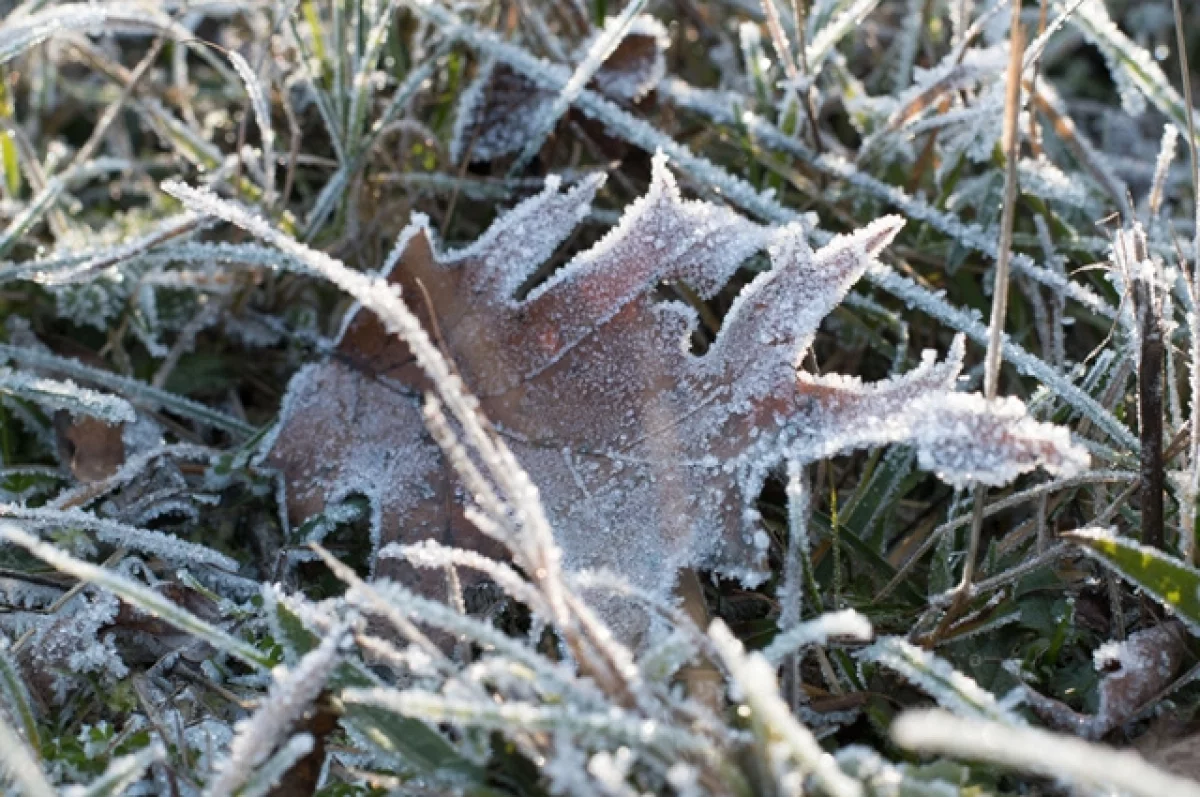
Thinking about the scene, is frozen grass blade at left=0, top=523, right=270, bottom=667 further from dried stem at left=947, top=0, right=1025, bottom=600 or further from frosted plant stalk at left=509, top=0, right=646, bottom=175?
frosted plant stalk at left=509, top=0, right=646, bottom=175

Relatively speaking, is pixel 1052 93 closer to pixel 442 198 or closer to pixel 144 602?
pixel 442 198

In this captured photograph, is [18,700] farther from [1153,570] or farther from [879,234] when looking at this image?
[1153,570]

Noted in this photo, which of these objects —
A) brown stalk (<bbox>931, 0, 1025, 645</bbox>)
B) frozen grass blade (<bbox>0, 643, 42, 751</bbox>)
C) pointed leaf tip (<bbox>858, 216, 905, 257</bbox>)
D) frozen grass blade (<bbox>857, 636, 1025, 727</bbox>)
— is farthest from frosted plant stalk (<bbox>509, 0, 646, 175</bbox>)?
frozen grass blade (<bbox>0, 643, 42, 751</bbox>)

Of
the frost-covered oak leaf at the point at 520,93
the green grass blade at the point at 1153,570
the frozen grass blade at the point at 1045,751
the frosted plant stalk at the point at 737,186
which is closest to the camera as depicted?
the frozen grass blade at the point at 1045,751

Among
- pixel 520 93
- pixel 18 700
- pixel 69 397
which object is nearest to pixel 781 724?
pixel 18 700

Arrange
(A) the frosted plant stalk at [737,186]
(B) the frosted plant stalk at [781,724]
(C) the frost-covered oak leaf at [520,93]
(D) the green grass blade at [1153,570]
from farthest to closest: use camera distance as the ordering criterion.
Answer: (C) the frost-covered oak leaf at [520,93], (A) the frosted plant stalk at [737,186], (D) the green grass blade at [1153,570], (B) the frosted plant stalk at [781,724]

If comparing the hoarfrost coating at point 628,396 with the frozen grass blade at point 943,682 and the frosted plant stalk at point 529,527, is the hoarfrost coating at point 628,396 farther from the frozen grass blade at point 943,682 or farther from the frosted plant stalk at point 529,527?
the frozen grass blade at point 943,682

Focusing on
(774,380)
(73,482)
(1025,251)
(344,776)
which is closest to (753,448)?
(774,380)

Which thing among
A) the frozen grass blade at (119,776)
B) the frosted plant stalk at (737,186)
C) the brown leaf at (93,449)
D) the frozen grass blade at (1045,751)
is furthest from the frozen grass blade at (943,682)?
the brown leaf at (93,449)
